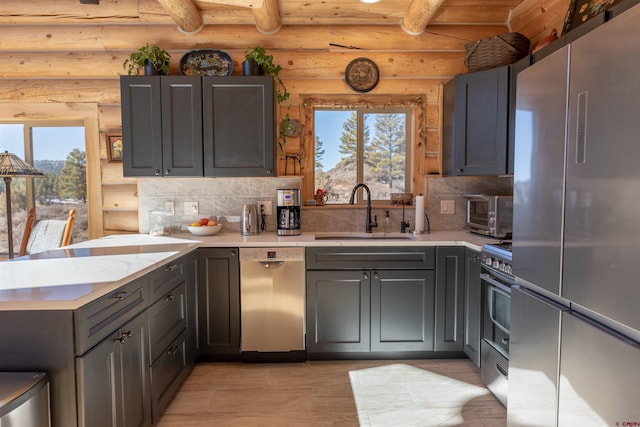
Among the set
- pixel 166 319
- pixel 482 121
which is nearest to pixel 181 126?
pixel 166 319

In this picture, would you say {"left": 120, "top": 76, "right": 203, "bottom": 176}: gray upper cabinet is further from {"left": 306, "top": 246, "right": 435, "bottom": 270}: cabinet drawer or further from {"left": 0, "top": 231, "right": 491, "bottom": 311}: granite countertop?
{"left": 306, "top": 246, "right": 435, "bottom": 270}: cabinet drawer

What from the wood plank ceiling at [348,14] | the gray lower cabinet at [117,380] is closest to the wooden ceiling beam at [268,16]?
the wood plank ceiling at [348,14]

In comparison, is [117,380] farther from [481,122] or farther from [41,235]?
[481,122]

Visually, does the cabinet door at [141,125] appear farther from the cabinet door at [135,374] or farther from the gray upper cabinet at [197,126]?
the cabinet door at [135,374]

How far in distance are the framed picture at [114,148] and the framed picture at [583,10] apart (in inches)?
135

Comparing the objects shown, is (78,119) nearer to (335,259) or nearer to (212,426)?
(335,259)

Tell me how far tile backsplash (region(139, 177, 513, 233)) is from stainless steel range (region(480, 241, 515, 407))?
36.4 inches

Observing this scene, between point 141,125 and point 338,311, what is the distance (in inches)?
83.1

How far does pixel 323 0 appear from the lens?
313cm

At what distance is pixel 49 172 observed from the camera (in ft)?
11.2

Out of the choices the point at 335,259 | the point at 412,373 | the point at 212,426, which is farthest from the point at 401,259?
the point at 212,426

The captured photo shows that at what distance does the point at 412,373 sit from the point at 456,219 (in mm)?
1435

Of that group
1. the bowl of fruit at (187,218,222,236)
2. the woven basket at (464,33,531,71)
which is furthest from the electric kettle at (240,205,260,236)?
the woven basket at (464,33,531,71)

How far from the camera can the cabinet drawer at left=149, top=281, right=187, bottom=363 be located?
2.05 metres
